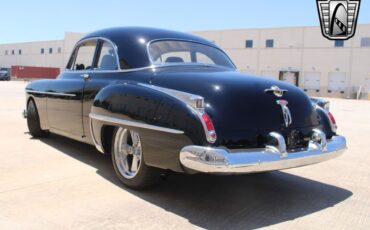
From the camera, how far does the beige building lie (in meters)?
42.4

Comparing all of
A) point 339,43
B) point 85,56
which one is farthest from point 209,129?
point 339,43

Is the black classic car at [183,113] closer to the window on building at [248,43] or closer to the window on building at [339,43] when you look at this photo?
the window on building at [339,43]

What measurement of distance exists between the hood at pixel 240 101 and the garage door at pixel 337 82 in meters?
42.1

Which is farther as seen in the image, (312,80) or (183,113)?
(312,80)

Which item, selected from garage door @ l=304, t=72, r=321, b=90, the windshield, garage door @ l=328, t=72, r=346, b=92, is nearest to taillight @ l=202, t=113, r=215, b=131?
the windshield

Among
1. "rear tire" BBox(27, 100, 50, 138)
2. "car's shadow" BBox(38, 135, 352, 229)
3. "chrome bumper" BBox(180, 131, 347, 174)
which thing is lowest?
"car's shadow" BBox(38, 135, 352, 229)

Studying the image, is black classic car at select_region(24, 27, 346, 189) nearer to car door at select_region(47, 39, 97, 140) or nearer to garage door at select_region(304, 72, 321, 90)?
car door at select_region(47, 39, 97, 140)

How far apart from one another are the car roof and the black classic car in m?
0.01

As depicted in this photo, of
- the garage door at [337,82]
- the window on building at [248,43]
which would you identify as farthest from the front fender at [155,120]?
the window on building at [248,43]

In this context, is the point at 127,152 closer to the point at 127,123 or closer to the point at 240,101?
the point at 127,123

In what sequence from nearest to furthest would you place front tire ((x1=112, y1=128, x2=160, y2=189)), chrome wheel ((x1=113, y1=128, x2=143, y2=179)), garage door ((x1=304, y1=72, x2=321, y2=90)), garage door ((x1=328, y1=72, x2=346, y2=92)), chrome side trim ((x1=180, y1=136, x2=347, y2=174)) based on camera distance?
chrome side trim ((x1=180, y1=136, x2=347, y2=174)) → front tire ((x1=112, y1=128, x2=160, y2=189)) → chrome wheel ((x1=113, y1=128, x2=143, y2=179)) → garage door ((x1=328, y1=72, x2=346, y2=92)) → garage door ((x1=304, y1=72, x2=321, y2=90))

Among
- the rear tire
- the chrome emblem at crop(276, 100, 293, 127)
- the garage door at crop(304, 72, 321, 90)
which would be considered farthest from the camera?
the garage door at crop(304, 72, 321, 90)

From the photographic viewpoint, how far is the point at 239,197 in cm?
412

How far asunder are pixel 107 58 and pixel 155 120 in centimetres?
166
